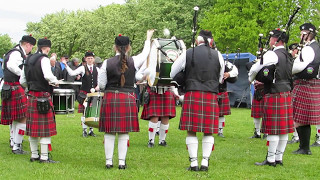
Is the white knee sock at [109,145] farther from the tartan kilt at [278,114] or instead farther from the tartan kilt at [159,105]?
the tartan kilt at [278,114]

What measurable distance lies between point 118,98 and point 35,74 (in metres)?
1.22

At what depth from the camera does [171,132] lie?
920 centimetres

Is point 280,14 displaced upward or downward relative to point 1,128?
upward

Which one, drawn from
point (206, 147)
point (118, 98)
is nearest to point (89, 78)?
point (118, 98)

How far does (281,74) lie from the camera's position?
558 cm

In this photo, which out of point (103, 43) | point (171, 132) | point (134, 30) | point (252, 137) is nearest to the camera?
point (252, 137)

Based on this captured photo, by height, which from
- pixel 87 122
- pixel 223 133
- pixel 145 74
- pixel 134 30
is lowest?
pixel 223 133

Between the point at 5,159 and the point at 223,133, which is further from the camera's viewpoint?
the point at 223,133

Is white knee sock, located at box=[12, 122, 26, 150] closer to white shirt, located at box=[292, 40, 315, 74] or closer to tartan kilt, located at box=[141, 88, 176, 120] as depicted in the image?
tartan kilt, located at box=[141, 88, 176, 120]

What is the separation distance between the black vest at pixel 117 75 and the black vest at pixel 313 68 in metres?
2.87

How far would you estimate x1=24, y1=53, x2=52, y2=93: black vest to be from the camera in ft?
18.6

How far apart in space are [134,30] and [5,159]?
27938mm

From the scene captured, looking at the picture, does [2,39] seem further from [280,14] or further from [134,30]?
[280,14]

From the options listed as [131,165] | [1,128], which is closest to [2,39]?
[1,128]
